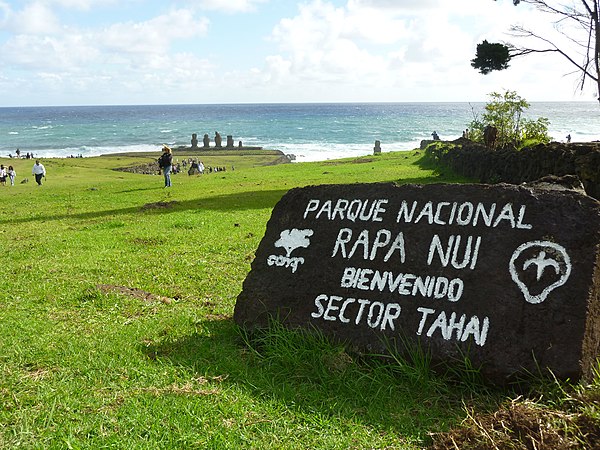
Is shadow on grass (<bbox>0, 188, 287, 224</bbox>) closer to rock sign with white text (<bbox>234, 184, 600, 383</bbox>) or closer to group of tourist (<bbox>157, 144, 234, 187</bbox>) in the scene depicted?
group of tourist (<bbox>157, 144, 234, 187</bbox>)

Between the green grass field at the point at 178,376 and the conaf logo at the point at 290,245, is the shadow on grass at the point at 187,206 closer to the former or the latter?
the green grass field at the point at 178,376

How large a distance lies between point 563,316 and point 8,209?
1795 centimetres

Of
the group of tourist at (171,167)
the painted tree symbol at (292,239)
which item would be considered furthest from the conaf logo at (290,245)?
the group of tourist at (171,167)

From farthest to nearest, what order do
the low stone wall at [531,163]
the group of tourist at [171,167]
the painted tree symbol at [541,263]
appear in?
the group of tourist at [171,167] → the low stone wall at [531,163] → the painted tree symbol at [541,263]

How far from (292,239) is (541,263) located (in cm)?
233

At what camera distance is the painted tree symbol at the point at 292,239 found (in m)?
5.73

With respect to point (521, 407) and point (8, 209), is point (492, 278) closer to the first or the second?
point (521, 407)

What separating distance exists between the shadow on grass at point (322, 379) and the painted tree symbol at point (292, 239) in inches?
35.8

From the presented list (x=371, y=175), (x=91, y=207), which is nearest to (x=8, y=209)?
(x=91, y=207)

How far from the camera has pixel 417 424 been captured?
3998 millimetres

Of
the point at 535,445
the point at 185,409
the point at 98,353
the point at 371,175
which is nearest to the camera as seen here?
the point at 535,445

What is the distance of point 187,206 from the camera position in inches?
687

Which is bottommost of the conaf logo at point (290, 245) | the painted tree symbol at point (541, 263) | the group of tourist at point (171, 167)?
the group of tourist at point (171, 167)

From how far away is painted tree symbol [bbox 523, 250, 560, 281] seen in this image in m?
4.48
